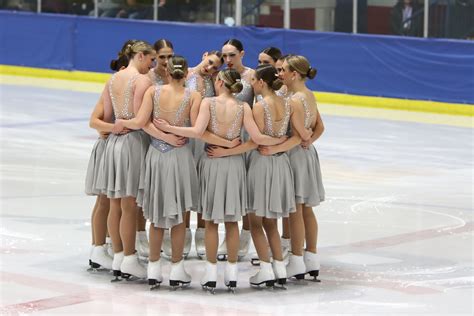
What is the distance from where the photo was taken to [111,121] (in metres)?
8.59

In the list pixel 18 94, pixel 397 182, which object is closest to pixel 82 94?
pixel 18 94

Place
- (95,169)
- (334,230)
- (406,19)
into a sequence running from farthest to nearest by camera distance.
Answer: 1. (406,19)
2. (334,230)
3. (95,169)

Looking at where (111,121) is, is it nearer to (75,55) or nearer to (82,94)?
(82,94)

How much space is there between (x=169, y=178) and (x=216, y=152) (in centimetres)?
36

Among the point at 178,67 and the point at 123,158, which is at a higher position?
the point at 178,67

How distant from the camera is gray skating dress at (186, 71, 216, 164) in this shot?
874 centimetres

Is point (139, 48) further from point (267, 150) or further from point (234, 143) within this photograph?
point (267, 150)

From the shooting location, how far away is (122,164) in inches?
328

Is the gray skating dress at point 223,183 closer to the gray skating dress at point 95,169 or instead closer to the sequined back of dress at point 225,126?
the sequined back of dress at point 225,126

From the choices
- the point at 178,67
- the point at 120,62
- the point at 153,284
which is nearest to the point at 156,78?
the point at 120,62

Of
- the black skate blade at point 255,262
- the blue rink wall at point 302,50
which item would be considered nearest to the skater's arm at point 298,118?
the black skate blade at point 255,262

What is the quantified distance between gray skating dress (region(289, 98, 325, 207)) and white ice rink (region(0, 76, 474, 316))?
24.4 inches

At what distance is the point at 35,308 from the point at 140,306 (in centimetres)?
67

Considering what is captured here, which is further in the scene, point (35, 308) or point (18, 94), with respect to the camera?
point (18, 94)
